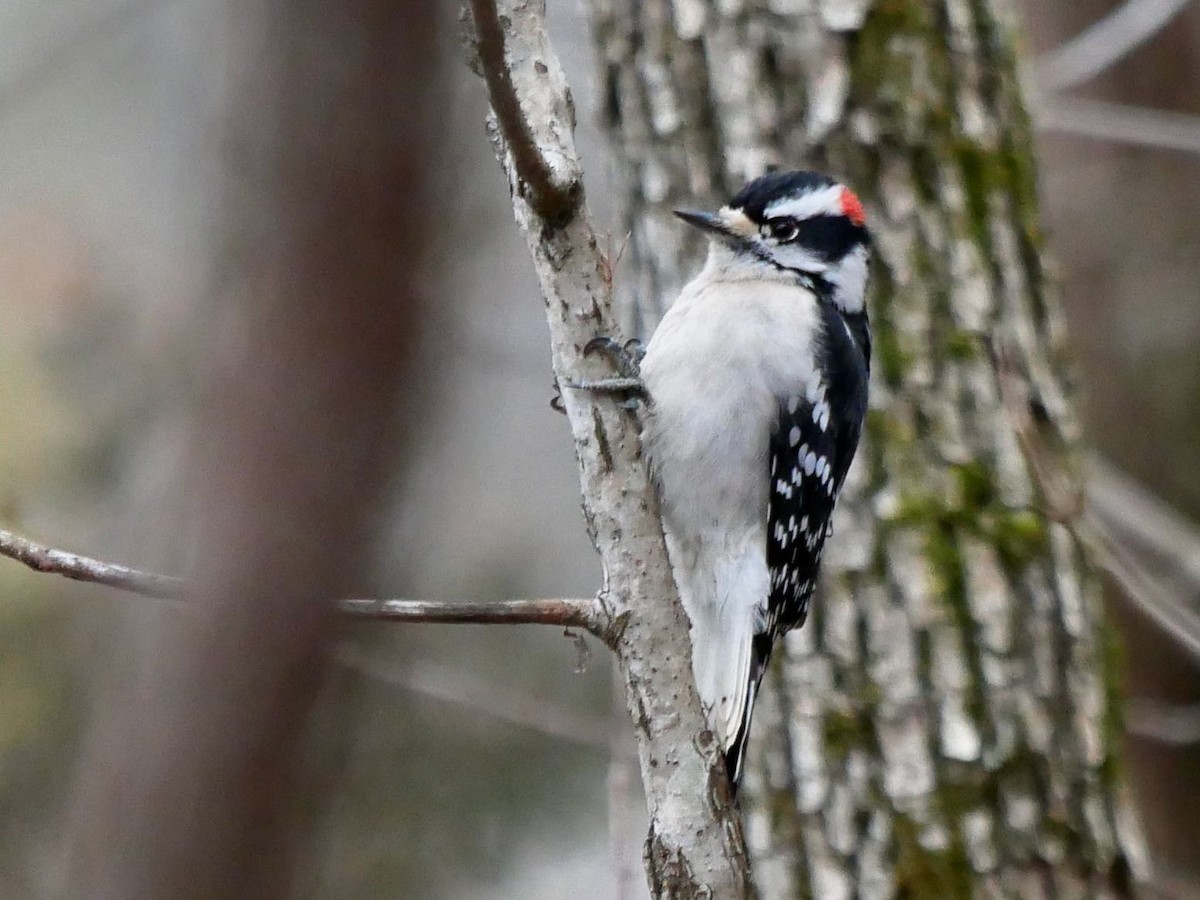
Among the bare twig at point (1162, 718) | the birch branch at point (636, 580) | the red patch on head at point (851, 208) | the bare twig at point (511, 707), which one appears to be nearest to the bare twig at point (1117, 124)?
the red patch on head at point (851, 208)

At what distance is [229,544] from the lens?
0.85 m

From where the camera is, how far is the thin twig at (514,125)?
198 cm

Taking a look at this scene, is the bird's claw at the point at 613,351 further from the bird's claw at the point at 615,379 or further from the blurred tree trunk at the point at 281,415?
the blurred tree trunk at the point at 281,415

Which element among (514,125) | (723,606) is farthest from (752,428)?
(514,125)

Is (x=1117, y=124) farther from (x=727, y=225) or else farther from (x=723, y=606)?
(x=723, y=606)

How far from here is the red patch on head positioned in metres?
4.10

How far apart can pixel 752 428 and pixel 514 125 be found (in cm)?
185

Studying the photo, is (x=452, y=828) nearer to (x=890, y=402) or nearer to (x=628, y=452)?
(x=890, y=402)

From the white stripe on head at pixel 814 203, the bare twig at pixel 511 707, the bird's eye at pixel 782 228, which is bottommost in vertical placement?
the bare twig at pixel 511 707

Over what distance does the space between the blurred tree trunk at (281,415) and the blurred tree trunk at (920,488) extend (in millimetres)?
3355

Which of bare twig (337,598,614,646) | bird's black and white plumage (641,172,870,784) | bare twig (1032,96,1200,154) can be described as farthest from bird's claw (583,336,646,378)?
bare twig (1032,96,1200,154)

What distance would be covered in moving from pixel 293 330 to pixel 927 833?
139 inches

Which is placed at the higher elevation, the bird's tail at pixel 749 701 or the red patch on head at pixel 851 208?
the red patch on head at pixel 851 208

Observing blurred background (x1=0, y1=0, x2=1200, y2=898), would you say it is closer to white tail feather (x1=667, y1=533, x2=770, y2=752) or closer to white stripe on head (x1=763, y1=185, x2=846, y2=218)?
white tail feather (x1=667, y1=533, x2=770, y2=752)
